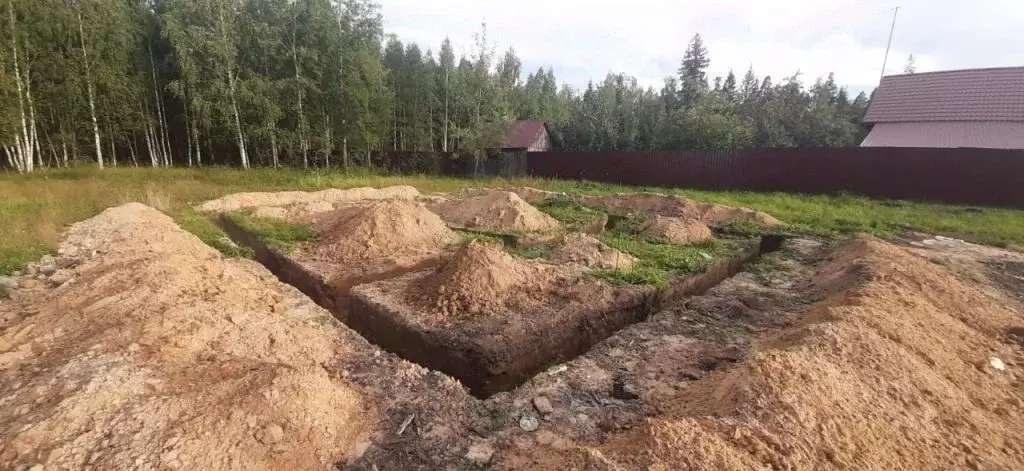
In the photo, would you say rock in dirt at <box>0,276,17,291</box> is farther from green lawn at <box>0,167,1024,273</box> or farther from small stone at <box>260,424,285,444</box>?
small stone at <box>260,424,285,444</box>

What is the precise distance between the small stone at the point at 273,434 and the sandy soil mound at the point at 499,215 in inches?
248

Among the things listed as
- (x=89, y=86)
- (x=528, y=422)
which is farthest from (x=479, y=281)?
(x=89, y=86)

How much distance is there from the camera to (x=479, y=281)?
461cm

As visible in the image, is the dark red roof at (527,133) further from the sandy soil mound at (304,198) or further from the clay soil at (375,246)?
the clay soil at (375,246)

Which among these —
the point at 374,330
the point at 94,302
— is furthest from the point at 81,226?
the point at 374,330

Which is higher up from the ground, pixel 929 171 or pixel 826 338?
pixel 929 171

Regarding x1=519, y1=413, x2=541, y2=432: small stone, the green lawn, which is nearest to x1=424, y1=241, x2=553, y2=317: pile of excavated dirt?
x1=519, y1=413, x2=541, y2=432: small stone

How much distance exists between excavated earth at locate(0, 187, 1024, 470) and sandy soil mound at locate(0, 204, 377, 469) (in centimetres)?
1

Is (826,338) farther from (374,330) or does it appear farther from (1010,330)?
(374,330)

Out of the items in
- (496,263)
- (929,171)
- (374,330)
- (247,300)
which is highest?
(929,171)

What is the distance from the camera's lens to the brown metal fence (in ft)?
41.7

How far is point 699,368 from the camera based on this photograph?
144 inches

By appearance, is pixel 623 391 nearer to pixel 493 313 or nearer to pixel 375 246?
pixel 493 313

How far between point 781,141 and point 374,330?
24920mm
